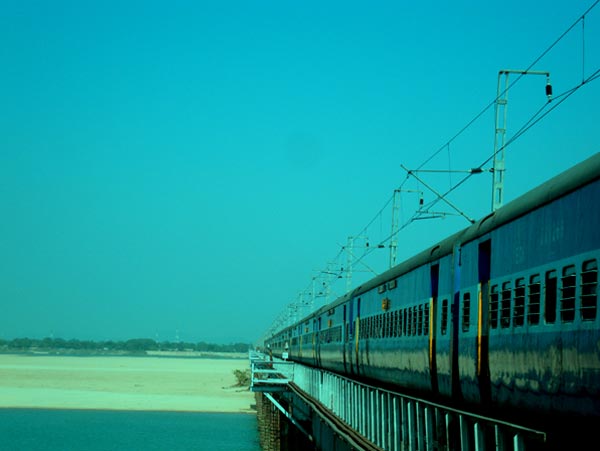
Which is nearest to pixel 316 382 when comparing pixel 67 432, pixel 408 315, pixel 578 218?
pixel 408 315

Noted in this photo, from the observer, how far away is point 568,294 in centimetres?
1183

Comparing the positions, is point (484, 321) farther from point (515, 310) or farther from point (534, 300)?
point (534, 300)

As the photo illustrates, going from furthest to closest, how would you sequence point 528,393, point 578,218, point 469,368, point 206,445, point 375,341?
point 206,445 < point 375,341 < point 469,368 < point 528,393 < point 578,218

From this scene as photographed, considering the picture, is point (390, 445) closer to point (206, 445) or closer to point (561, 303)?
point (561, 303)

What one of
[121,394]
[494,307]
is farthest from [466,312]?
[121,394]

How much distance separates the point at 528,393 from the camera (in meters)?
13.1

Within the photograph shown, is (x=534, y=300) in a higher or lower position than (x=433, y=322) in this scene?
higher

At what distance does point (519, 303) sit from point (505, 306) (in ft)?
2.41

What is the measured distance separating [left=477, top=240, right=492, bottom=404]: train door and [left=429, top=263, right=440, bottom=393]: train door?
10.8 ft

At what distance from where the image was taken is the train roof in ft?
38.2

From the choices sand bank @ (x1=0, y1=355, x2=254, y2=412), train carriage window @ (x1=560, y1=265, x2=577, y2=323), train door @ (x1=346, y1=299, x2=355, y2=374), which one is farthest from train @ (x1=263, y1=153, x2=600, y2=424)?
sand bank @ (x1=0, y1=355, x2=254, y2=412)

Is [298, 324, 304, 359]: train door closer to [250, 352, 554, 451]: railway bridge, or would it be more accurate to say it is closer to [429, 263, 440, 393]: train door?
[250, 352, 554, 451]: railway bridge

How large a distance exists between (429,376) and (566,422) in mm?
7469

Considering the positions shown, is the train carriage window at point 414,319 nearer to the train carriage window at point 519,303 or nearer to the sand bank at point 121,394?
the train carriage window at point 519,303
